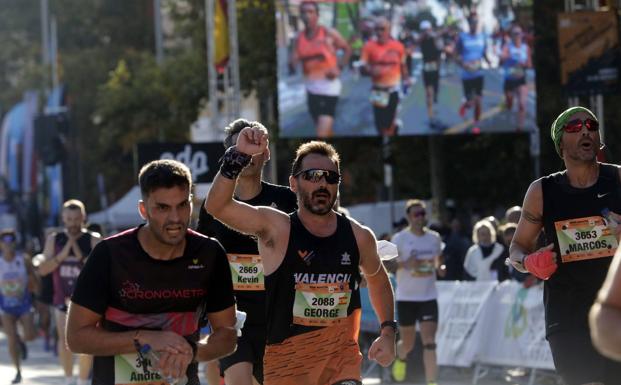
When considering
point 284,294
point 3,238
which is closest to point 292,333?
point 284,294

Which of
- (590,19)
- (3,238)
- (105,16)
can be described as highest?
(105,16)

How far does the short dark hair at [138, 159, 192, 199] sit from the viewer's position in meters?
5.80

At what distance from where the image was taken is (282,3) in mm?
27875

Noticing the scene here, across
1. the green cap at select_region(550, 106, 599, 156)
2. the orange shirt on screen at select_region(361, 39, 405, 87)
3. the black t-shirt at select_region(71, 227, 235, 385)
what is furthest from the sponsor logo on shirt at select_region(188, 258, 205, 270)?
the orange shirt on screen at select_region(361, 39, 405, 87)

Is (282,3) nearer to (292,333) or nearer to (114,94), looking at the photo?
(114,94)

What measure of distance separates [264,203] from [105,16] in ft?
163

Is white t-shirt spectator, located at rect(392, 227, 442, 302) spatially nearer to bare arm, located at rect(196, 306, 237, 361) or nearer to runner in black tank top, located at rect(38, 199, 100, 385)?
runner in black tank top, located at rect(38, 199, 100, 385)

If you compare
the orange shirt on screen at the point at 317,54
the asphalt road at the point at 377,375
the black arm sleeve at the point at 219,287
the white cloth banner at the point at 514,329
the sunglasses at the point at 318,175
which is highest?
the orange shirt on screen at the point at 317,54

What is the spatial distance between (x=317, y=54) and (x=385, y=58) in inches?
46.4

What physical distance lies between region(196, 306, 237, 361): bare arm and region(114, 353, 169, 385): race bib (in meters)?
0.23

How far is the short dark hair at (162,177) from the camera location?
228 inches

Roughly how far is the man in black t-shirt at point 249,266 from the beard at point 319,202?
162cm

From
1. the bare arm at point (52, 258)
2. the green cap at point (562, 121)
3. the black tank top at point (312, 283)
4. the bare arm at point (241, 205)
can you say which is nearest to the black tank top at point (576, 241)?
the green cap at point (562, 121)

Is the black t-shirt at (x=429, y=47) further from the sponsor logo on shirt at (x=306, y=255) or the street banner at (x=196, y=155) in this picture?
the sponsor logo on shirt at (x=306, y=255)
